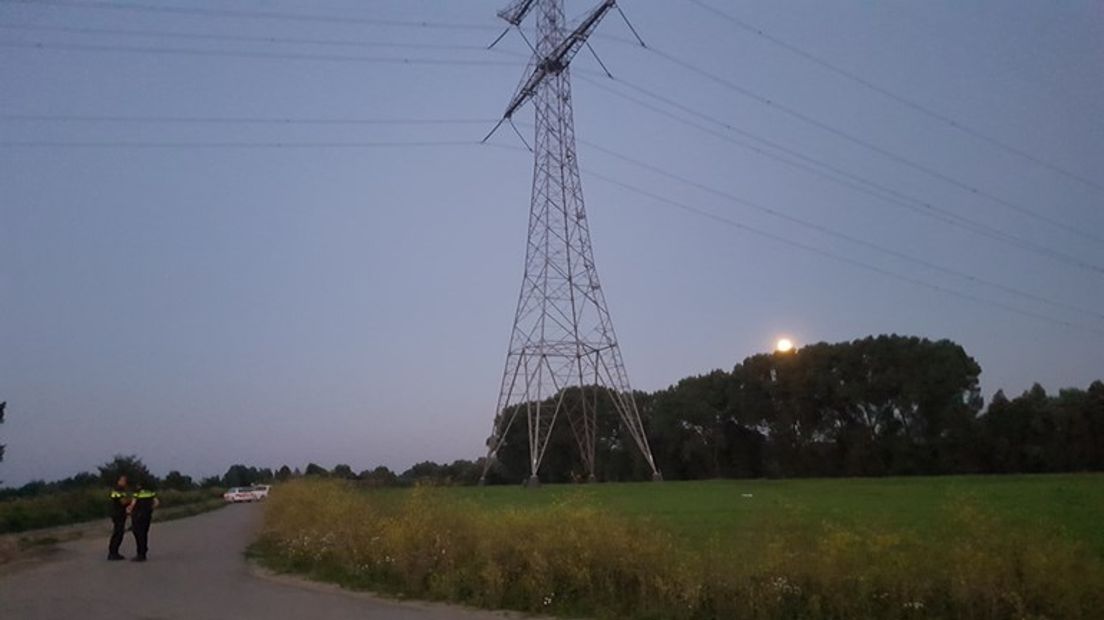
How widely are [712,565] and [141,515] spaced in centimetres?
1624

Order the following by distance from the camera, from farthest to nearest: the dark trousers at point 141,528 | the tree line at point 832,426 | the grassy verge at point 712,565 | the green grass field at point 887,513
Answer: the tree line at point 832,426
the dark trousers at point 141,528
the green grass field at point 887,513
the grassy verge at point 712,565

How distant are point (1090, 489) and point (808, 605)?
81.1 feet

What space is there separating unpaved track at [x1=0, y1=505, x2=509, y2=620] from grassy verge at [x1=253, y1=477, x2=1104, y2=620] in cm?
83

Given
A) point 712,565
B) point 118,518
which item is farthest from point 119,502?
point 712,565

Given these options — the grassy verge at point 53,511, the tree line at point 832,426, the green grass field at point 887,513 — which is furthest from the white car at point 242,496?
the green grass field at point 887,513

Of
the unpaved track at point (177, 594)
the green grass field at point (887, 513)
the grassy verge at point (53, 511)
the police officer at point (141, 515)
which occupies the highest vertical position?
the grassy verge at point (53, 511)

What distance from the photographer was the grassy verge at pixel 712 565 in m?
10.1

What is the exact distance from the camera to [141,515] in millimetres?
23109

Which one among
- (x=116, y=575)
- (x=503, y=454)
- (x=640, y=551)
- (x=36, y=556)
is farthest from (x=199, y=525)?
(x=503, y=454)

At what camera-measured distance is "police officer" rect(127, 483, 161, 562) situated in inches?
895

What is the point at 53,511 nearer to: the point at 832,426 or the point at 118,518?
the point at 118,518

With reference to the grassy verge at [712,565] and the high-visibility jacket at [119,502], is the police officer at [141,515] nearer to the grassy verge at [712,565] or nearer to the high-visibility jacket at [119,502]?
the high-visibility jacket at [119,502]

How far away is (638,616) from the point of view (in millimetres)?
11906

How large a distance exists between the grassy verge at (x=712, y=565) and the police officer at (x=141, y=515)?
6.29m
